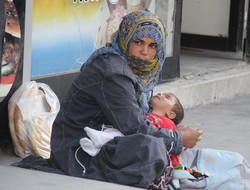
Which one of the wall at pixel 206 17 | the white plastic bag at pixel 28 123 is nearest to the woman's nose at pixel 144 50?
the white plastic bag at pixel 28 123

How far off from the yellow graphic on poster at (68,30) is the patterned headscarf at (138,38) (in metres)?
1.70

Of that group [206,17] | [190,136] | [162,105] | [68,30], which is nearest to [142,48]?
[162,105]

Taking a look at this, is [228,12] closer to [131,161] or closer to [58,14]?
[58,14]

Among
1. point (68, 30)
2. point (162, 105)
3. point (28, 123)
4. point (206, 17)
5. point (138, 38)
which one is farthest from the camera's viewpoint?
point (206, 17)

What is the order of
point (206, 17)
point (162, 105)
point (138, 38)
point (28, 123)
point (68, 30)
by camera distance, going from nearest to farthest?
point (138, 38) → point (162, 105) → point (28, 123) → point (68, 30) → point (206, 17)

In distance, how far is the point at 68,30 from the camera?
242 inches

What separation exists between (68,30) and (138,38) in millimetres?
2065

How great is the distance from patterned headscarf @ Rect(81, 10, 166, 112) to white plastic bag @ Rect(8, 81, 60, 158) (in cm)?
124

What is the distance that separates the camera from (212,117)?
7316mm

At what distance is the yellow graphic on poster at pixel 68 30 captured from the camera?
19.3ft

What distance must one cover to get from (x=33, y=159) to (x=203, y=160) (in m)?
0.94

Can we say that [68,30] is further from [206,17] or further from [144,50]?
[206,17]

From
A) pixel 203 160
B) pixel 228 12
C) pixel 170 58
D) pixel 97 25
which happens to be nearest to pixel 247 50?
pixel 228 12

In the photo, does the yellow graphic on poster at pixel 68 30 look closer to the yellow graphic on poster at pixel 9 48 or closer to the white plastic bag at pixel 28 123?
the yellow graphic on poster at pixel 9 48
